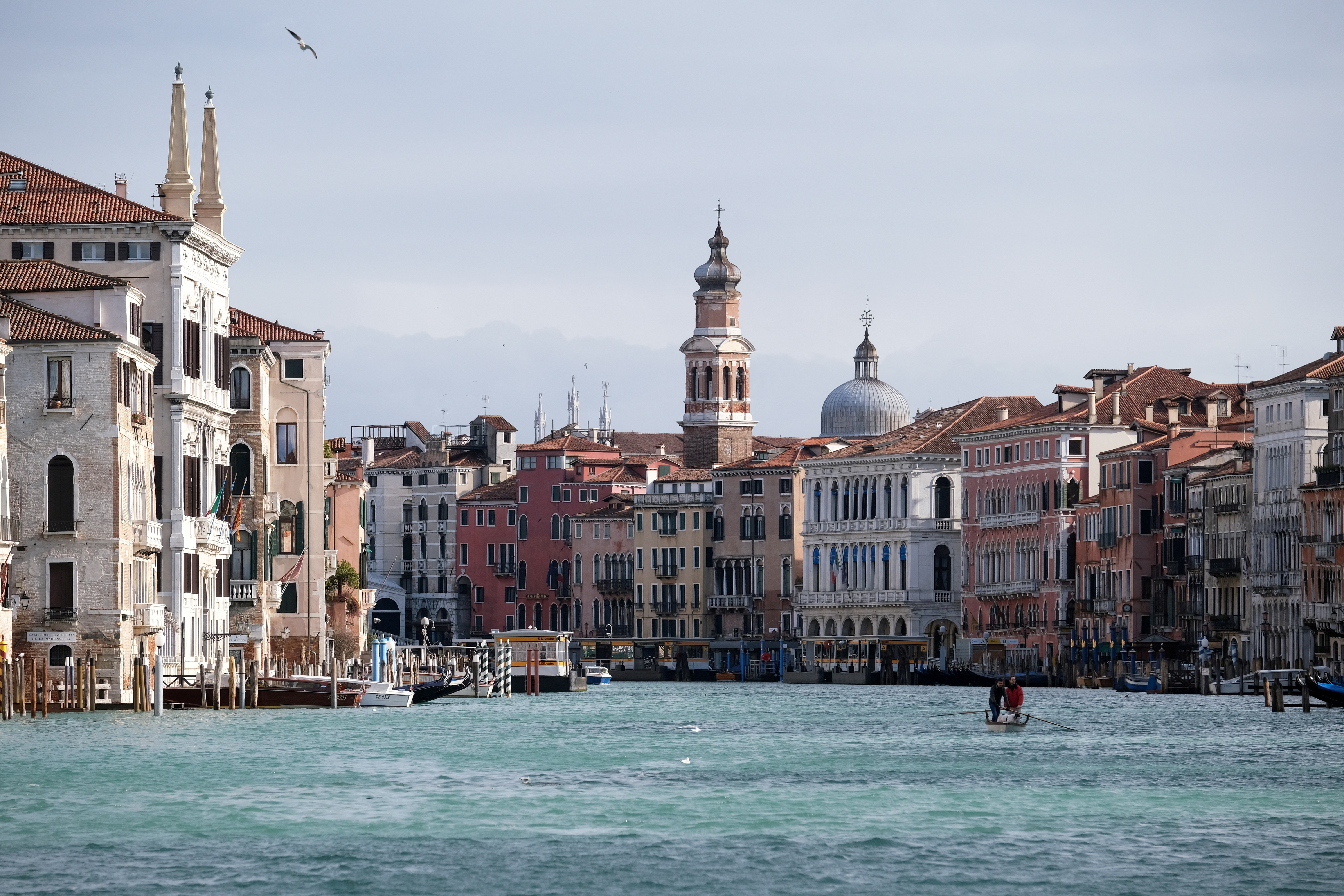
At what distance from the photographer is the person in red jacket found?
186ft

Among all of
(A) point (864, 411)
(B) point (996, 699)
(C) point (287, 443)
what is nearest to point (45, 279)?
(C) point (287, 443)

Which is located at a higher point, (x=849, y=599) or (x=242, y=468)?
(x=242, y=468)

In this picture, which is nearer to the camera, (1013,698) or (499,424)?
(1013,698)

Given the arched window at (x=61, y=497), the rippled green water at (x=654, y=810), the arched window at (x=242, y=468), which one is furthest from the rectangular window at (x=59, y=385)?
the arched window at (x=242, y=468)

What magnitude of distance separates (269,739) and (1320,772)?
17259 millimetres

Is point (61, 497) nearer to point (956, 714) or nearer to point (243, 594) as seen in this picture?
point (243, 594)

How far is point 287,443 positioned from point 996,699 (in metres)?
27.4

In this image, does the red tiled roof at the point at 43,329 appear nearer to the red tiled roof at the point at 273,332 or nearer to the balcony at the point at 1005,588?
the red tiled roof at the point at 273,332

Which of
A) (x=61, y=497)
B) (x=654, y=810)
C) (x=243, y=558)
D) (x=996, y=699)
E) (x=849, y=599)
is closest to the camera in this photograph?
(x=654, y=810)

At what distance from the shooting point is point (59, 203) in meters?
65.8

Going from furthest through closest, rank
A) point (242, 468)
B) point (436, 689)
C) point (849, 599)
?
point (849, 599), point (436, 689), point (242, 468)

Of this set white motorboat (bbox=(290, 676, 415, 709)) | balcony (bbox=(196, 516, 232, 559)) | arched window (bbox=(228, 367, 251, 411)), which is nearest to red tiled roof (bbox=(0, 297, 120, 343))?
balcony (bbox=(196, 516, 232, 559))

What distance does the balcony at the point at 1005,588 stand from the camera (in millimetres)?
116250

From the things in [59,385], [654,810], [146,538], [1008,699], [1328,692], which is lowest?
[654,810]
